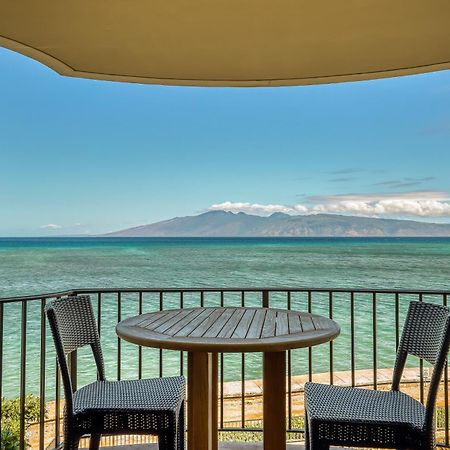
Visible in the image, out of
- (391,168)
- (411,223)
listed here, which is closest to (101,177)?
(391,168)

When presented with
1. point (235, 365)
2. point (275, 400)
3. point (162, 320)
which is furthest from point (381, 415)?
point (235, 365)

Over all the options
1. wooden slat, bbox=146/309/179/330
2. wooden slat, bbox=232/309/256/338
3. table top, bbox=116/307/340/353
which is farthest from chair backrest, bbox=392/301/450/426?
wooden slat, bbox=146/309/179/330

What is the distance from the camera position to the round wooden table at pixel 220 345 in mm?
1881

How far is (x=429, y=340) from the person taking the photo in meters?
2.19

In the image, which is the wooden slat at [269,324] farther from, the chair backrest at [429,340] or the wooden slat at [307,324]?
the chair backrest at [429,340]

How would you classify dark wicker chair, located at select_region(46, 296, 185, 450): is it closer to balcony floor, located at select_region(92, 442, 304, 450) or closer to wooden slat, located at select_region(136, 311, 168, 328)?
wooden slat, located at select_region(136, 311, 168, 328)

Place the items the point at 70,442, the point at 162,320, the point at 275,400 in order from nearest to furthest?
the point at 70,442 < the point at 275,400 < the point at 162,320

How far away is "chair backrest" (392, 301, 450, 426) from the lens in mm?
1919

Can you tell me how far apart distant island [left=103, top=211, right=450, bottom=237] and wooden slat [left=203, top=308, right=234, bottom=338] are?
2956 centimetres

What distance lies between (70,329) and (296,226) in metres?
33.0

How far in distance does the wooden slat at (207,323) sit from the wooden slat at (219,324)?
0.02 m

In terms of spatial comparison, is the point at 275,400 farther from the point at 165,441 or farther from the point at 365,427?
the point at 165,441

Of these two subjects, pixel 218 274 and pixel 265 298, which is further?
pixel 218 274

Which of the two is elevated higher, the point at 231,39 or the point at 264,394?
the point at 231,39
